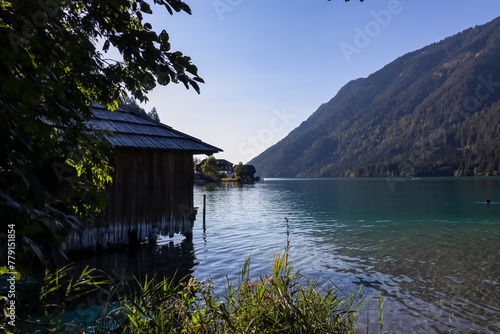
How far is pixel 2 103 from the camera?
1.79 metres

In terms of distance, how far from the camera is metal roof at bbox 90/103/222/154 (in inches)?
564

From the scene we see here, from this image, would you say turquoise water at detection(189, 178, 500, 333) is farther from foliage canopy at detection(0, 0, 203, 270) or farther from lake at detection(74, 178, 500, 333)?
foliage canopy at detection(0, 0, 203, 270)

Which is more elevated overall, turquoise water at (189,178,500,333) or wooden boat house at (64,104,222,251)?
wooden boat house at (64,104,222,251)

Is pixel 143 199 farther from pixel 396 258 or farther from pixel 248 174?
pixel 248 174

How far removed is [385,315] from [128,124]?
13152 millimetres

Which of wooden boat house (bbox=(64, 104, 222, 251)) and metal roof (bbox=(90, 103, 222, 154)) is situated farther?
wooden boat house (bbox=(64, 104, 222, 251))

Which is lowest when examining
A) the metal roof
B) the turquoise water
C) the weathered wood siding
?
the turquoise water

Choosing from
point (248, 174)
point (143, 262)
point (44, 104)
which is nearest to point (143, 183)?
point (143, 262)

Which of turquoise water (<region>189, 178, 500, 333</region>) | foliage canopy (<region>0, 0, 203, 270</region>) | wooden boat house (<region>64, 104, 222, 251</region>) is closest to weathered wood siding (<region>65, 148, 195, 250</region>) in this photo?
wooden boat house (<region>64, 104, 222, 251</region>)

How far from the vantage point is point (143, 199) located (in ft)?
51.2

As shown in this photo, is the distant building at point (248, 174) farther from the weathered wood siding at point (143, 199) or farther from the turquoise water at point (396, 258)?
the weathered wood siding at point (143, 199)

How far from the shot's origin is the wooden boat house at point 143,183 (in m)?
14.4

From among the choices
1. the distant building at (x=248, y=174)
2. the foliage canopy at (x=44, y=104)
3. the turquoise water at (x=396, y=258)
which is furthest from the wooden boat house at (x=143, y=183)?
the distant building at (x=248, y=174)

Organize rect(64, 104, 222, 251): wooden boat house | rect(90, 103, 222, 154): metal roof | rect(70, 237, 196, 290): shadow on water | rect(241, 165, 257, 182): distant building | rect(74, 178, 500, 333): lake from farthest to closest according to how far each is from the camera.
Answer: rect(241, 165, 257, 182): distant building
rect(64, 104, 222, 251): wooden boat house
rect(90, 103, 222, 154): metal roof
rect(70, 237, 196, 290): shadow on water
rect(74, 178, 500, 333): lake
